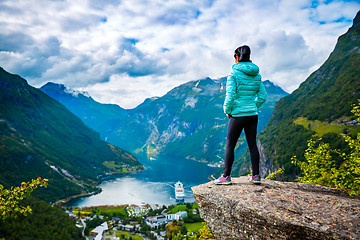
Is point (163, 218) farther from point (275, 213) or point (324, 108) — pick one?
point (324, 108)

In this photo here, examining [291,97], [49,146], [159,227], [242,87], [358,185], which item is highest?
[291,97]

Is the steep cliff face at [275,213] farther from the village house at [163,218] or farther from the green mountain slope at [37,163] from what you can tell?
the green mountain slope at [37,163]

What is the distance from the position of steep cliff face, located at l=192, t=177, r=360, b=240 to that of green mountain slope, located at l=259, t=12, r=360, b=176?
276 feet

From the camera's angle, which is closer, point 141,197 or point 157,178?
point 141,197

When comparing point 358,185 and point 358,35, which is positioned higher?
point 358,35

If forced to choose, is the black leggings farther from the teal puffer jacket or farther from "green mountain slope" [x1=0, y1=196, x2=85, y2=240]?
"green mountain slope" [x1=0, y1=196, x2=85, y2=240]

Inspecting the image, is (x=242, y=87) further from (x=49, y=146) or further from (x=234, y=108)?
(x=49, y=146)

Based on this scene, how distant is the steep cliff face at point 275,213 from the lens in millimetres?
3729

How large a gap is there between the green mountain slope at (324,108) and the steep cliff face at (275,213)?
8411cm

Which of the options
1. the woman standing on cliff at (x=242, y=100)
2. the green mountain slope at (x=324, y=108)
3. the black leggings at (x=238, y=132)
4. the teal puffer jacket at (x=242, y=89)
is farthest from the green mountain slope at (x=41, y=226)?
the green mountain slope at (x=324, y=108)

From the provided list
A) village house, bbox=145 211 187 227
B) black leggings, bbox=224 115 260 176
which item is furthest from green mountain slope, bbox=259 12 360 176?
black leggings, bbox=224 115 260 176

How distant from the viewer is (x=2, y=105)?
191000mm

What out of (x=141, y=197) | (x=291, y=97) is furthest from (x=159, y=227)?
(x=291, y=97)

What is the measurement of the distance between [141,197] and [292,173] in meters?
63.3
